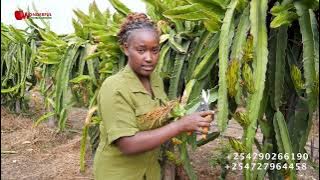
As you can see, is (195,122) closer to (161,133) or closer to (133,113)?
(161,133)

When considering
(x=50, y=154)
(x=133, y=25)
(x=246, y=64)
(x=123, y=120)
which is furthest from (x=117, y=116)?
(x=50, y=154)

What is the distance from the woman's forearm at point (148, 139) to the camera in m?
1.17

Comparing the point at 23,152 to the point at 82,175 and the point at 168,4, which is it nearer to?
the point at 82,175

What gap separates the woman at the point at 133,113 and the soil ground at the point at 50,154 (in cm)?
126

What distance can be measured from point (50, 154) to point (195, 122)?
266 cm

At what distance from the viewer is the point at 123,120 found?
1.20m

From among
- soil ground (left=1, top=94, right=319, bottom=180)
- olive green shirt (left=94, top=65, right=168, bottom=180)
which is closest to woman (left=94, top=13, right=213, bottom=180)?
olive green shirt (left=94, top=65, right=168, bottom=180)

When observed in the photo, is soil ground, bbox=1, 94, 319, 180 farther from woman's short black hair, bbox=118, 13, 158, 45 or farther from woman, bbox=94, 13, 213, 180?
woman's short black hair, bbox=118, 13, 158, 45

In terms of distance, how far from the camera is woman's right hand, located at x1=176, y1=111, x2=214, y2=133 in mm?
1134

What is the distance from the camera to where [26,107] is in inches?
198

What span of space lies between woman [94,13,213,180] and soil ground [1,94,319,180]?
1.26m

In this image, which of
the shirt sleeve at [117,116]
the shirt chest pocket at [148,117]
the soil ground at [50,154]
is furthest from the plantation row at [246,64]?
the soil ground at [50,154]

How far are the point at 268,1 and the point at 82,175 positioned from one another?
206 centimetres

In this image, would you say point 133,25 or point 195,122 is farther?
point 133,25
